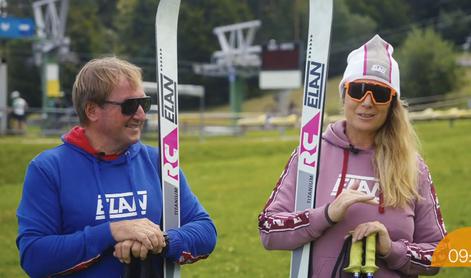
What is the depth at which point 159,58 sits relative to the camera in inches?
124

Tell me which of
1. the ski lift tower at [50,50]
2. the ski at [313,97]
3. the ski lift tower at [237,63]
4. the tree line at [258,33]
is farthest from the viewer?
the tree line at [258,33]

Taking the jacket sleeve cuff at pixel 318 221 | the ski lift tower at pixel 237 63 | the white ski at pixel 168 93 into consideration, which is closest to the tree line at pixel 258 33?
the ski lift tower at pixel 237 63

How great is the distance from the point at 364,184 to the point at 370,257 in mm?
298

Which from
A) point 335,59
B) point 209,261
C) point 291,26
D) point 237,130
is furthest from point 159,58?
point 291,26

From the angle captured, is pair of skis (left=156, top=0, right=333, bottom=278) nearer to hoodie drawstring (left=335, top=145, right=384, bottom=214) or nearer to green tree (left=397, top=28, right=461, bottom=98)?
hoodie drawstring (left=335, top=145, right=384, bottom=214)

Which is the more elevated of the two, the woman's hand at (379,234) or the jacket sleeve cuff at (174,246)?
the woman's hand at (379,234)

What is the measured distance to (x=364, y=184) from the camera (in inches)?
112

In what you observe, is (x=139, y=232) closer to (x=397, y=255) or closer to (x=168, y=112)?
(x=168, y=112)

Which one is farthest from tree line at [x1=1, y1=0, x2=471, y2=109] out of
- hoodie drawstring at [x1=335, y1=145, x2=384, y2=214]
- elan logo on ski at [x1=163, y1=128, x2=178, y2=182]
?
hoodie drawstring at [x1=335, y1=145, x2=384, y2=214]

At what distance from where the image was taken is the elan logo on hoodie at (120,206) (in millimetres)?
2719

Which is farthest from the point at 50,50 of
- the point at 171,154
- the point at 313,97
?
the point at 313,97

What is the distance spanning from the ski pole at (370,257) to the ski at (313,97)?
0.96 ft

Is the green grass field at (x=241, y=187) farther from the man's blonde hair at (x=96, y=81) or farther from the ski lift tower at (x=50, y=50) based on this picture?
the ski lift tower at (x=50, y=50)

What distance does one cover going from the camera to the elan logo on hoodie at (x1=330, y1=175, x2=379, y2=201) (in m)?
2.84
